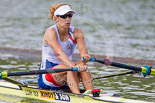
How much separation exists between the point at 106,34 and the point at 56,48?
10064 millimetres

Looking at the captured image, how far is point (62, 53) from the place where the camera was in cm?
801

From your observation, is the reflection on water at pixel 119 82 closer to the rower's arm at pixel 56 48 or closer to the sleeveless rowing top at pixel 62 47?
the sleeveless rowing top at pixel 62 47

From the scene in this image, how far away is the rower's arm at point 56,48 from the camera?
7952 mm

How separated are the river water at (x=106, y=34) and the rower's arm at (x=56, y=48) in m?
1.21

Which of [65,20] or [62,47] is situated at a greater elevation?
[65,20]

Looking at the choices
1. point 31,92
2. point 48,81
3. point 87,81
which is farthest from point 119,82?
point 31,92

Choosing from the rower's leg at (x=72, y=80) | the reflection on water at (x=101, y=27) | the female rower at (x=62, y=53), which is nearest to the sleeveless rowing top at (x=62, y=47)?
the female rower at (x=62, y=53)

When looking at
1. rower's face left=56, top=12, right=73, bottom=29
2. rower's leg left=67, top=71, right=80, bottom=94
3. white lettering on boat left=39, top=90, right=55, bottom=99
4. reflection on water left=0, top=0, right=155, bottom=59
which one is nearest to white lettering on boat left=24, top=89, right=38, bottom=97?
white lettering on boat left=39, top=90, right=55, bottom=99

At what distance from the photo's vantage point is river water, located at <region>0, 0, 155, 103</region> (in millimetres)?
10070

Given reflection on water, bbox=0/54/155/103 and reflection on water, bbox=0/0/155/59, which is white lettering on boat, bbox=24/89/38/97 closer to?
reflection on water, bbox=0/54/155/103

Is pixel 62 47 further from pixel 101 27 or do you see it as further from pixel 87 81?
pixel 101 27

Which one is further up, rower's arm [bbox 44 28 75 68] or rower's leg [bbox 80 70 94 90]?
rower's arm [bbox 44 28 75 68]

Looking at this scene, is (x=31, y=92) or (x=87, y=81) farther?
(x=31, y=92)

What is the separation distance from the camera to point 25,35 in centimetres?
1789
